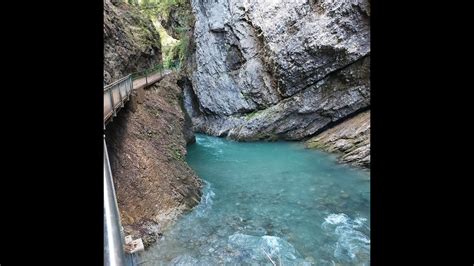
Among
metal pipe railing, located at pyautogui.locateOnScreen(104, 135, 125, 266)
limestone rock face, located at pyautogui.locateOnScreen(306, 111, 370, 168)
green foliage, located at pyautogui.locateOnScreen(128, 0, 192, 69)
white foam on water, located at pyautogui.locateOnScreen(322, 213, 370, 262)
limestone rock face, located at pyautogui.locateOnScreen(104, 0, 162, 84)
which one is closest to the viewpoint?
metal pipe railing, located at pyautogui.locateOnScreen(104, 135, 125, 266)

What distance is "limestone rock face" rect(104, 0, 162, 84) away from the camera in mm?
14672

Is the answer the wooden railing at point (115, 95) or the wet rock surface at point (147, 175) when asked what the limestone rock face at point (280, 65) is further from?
the wooden railing at point (115, 95)

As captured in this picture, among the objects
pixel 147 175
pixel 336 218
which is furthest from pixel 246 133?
pixel 147 175

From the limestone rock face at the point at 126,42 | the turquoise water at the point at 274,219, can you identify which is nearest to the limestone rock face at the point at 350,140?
the turquoise water at the point at 274,219

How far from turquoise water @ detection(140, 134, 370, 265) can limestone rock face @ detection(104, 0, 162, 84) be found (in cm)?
617

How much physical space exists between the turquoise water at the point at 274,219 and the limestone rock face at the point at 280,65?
259 inches

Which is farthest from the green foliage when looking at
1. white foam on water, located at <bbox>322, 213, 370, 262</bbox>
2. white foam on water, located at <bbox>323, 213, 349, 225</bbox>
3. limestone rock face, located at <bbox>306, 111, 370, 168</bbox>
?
white foam on water, located at <bbox>322, 213, 370, 262</bbox>

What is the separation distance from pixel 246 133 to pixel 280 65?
5.41 meters

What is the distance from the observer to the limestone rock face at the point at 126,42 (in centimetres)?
1467

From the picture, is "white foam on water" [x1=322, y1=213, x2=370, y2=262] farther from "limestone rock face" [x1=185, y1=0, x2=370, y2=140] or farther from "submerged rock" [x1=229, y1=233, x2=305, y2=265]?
"limestone rock face" [x1=185, y1=0, x2=370, y2=140]

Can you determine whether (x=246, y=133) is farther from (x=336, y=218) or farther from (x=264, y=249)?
(x=264, y=249)

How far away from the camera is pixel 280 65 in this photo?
934 inches
